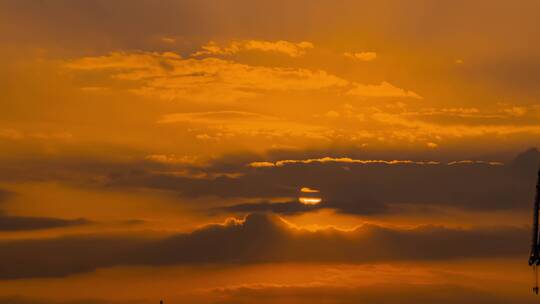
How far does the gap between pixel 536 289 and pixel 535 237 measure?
23427 millimetres

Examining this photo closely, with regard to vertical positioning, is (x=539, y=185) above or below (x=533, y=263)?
above

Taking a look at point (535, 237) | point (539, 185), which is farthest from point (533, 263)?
point (539, 185)

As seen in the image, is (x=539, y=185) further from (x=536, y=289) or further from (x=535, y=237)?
(x=536, y=289)

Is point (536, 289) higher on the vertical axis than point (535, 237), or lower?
lower

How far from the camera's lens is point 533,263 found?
165500mm

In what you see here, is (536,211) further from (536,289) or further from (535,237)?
(536,289)

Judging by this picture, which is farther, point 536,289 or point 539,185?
point 539,185

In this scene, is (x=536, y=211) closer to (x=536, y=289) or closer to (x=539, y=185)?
(x=539, y=185)

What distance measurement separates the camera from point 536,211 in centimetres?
16500

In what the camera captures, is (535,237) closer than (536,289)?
No

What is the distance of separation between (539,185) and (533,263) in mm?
19619

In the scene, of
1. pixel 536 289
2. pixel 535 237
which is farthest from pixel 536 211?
pixel 536 289

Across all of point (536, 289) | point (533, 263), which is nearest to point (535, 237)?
point (533, 263)

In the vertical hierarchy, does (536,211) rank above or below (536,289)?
above
